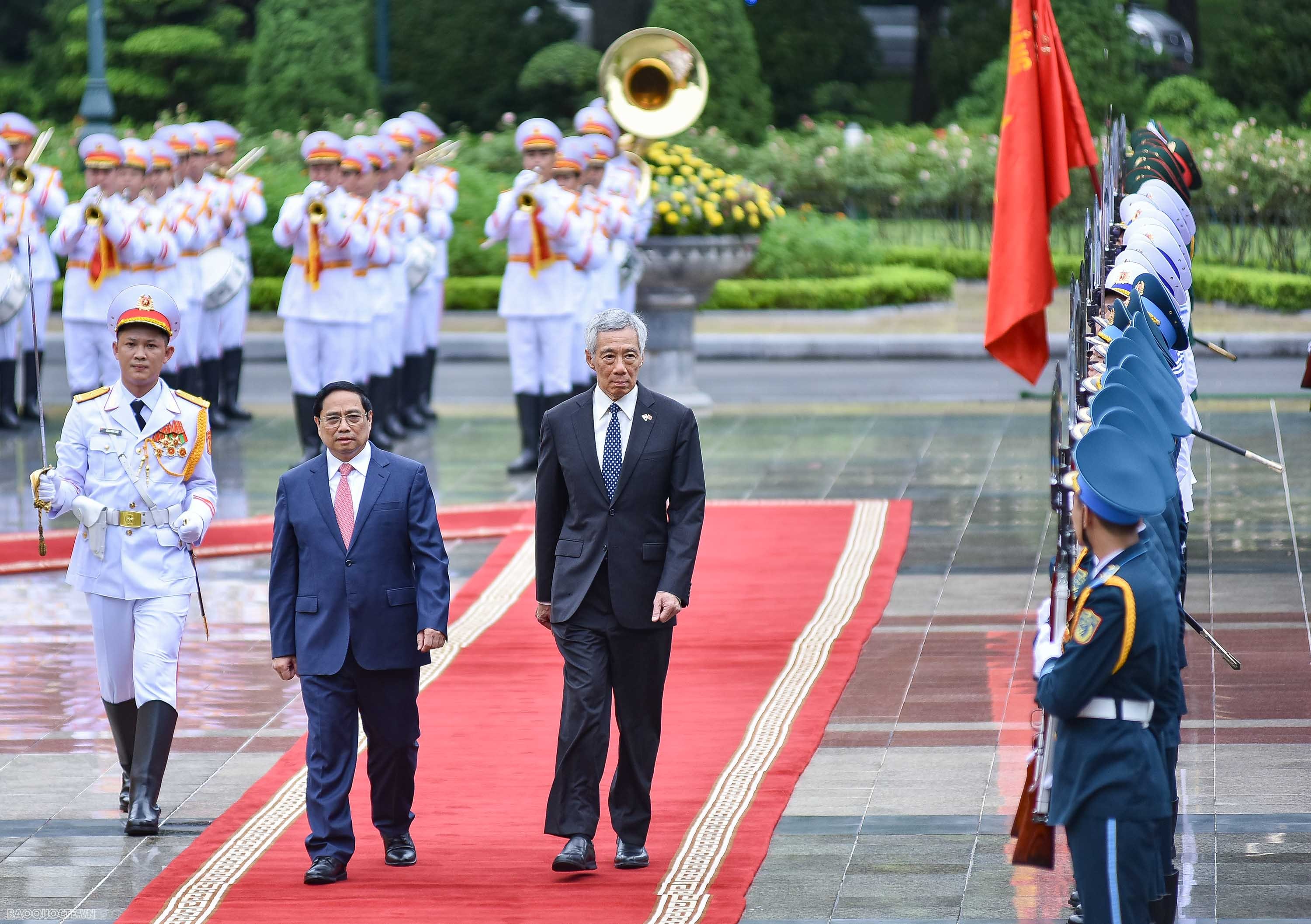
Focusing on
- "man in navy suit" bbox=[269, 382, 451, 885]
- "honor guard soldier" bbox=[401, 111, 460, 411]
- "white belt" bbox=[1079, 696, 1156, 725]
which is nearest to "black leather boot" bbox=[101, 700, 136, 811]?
"man in navy suit" bbox=[269, 382, 451, 885]

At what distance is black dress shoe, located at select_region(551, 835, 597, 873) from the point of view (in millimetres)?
6758

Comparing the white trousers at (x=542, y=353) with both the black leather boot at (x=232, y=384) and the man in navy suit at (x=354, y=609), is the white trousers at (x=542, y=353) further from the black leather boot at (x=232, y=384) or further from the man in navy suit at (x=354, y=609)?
the man in navy suit at (x=354, y=609)

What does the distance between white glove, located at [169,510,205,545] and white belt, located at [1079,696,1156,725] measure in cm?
345

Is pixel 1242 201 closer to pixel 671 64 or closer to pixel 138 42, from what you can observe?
pixel 671 64

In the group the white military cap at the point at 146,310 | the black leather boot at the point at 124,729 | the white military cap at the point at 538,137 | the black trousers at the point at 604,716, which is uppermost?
the white military cap at the point at 538,137

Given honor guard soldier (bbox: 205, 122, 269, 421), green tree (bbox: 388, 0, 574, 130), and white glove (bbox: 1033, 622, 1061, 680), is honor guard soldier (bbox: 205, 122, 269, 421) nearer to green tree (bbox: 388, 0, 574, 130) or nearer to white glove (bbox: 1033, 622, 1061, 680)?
white glove (bbox: 1033, 622, 1061, 680)

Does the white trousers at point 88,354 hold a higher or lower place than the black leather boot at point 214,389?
higher

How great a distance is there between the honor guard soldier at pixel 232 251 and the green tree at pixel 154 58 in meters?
16.4

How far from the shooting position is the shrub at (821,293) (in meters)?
23.4

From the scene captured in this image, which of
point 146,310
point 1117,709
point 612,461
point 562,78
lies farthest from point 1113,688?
point 562,78

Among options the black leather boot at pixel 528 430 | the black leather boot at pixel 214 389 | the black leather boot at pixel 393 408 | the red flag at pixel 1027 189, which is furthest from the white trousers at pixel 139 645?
the black leather boot at pixel 214 389

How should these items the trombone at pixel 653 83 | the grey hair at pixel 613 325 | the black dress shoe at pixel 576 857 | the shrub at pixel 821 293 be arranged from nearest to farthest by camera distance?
1. the black dress shoe at pixel 576 857
2. the grey hair at pixel 613 325
3. the trombone at pixel 653 83
4. the shrub at pixel 821 293

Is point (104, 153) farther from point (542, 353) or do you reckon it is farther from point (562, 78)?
point (562, 78)

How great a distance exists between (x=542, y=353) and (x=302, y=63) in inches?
702
